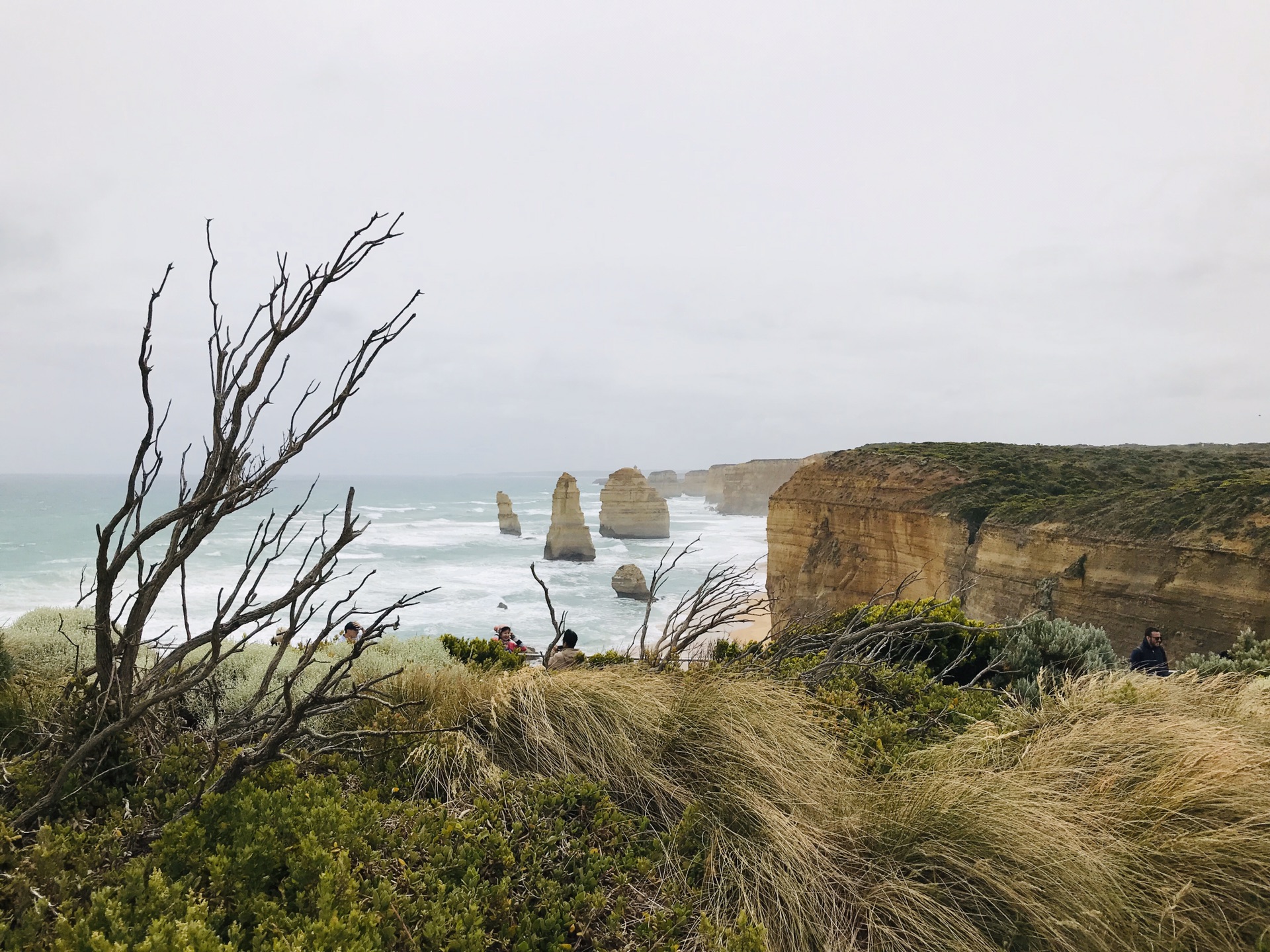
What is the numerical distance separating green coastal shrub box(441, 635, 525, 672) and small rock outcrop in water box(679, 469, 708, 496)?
496 feet

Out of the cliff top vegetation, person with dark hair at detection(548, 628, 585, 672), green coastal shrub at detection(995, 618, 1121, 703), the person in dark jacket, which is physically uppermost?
the cliff top vegetation

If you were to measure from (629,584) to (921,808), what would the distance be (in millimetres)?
37741

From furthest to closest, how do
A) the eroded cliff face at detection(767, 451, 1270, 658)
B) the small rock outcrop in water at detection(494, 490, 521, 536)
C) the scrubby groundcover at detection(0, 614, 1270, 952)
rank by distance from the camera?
1. the small rock outcrop in water at detection(494, 490, 521, 536)
2. the eroded cliff face at detection(767, 451, 1270, 658)
3. the scrubby groundcover at detection(0, 614, 1270, 952)

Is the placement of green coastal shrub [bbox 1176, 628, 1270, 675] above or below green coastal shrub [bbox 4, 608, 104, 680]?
below

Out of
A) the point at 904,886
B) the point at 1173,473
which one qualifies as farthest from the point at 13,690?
the point at 1173,473

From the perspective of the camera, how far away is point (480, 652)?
6.80 metres

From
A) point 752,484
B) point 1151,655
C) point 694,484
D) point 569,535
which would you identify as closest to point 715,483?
point 752,484

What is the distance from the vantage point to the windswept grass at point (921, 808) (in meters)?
2.50

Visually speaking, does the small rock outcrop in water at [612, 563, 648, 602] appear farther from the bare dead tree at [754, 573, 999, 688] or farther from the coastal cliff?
the coastal cliff

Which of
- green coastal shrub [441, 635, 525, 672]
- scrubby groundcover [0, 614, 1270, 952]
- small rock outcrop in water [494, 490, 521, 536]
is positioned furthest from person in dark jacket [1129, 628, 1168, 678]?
small rock outcrop in water [494, 490, 521, 536]

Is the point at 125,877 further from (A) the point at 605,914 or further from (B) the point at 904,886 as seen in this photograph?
(B) the point at 904,886

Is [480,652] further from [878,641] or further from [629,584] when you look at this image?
[629,584]

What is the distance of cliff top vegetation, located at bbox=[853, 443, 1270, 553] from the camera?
1405 centimetres

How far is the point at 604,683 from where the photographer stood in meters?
4.04
